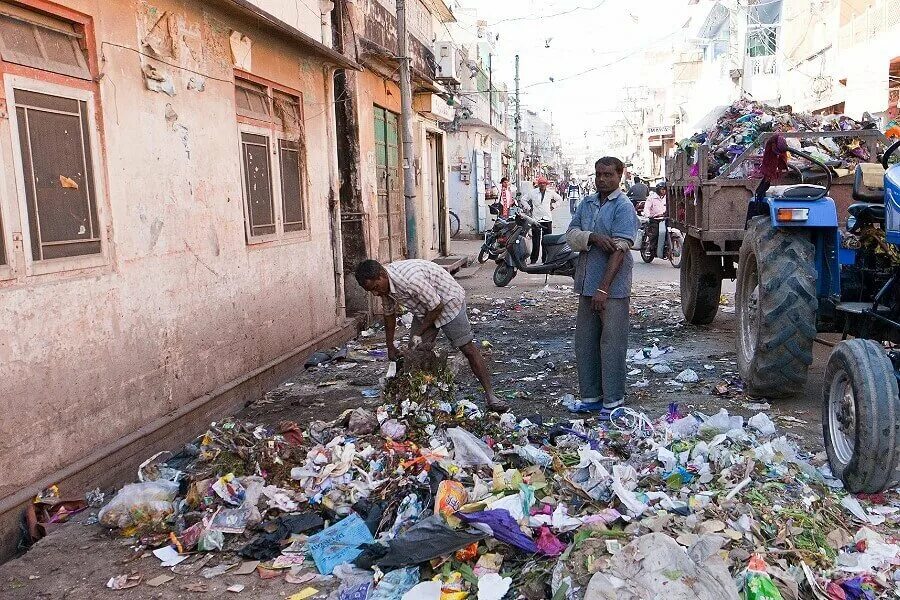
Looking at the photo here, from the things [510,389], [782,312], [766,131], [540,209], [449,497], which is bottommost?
[510,389]

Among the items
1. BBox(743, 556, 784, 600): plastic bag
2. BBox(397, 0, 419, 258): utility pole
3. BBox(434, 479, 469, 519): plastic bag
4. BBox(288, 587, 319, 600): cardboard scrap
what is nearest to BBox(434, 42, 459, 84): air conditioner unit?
BBox(397, 0, 419, 258): utility pole

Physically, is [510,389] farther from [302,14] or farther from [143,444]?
[302,14]

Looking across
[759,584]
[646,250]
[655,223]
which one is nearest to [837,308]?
[759,584]

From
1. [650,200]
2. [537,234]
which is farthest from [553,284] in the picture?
[650,200]

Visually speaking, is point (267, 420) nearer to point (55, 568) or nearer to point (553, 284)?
point (55, 568)

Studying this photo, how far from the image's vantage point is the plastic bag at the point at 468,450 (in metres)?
4.38

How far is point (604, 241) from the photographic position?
17.3 feet

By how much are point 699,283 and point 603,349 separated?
3.46 metres

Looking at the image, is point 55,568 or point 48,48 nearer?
point 55,568

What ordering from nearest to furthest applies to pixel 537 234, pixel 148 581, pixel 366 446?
pixel 148 581 < pixel 366 446 < pixel 537 234

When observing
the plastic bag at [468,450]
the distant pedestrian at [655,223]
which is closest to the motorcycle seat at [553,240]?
the distant pedestrian at [655,223]

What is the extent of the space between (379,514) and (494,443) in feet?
3.78

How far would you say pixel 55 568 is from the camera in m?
3.59

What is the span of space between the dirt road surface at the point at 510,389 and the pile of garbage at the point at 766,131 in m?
1.84
